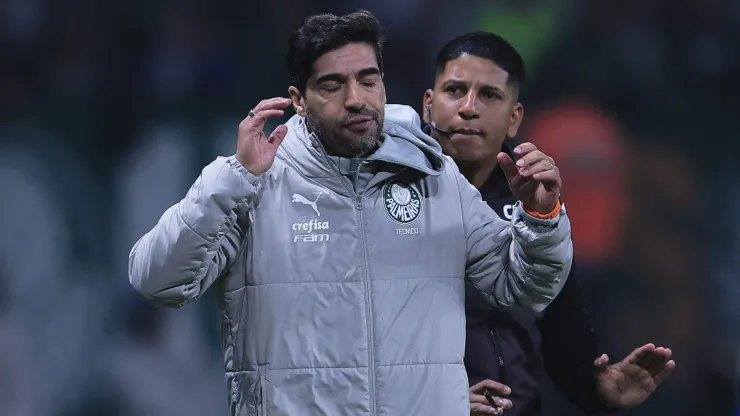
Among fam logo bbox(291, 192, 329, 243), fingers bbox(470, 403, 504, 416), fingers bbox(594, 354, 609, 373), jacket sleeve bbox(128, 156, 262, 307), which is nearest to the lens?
jacket sleeve bbox(128, 156, 262, 307)

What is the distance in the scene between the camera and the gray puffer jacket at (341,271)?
5.10ft

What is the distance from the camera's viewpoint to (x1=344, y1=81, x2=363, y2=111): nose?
1.69 meters

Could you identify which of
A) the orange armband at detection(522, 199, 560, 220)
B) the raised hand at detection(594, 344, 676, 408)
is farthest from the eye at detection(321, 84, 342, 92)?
the raised hand at detection(594, 344, 676, 408)

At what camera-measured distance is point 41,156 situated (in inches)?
104

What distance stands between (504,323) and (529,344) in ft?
0.25

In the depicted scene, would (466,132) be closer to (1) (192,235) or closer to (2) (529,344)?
(2) (529,344)

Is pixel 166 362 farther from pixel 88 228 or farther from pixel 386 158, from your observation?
pixel 386 158

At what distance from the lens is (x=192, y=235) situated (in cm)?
151

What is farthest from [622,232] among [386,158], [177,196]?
[386,158]

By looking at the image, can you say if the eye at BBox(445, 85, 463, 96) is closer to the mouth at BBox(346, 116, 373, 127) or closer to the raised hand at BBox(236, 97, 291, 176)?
the mouth at BBox(346, 116, 373, 127)

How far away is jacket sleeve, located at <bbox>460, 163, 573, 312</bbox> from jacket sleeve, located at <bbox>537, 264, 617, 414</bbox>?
456 mm

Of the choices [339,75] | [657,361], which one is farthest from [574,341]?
[339,75]

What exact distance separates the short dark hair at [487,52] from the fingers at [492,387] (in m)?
0.71

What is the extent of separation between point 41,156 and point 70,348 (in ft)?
1.59
